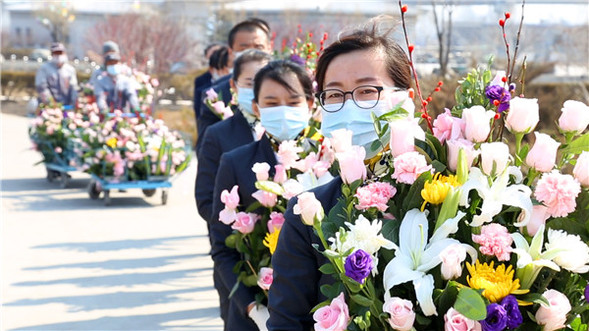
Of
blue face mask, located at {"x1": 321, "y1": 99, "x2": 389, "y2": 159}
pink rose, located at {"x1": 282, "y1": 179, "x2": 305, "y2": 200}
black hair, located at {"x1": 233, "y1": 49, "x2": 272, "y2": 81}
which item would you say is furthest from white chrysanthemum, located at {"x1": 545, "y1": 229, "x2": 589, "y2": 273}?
black hair, located at {"x1": 233, "y1": 49, "x2": 272, "y2": 81}

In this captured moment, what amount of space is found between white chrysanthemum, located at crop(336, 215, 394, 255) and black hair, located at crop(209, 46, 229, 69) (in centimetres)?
549

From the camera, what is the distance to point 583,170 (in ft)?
6.55

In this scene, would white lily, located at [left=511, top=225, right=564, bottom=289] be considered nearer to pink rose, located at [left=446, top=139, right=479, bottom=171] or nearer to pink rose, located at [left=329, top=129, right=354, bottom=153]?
pink rose, located at [left=446, top=139, right=479, bottom=171]

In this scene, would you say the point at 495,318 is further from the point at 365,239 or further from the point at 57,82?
the point at 57,82

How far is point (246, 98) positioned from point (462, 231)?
9.31ft

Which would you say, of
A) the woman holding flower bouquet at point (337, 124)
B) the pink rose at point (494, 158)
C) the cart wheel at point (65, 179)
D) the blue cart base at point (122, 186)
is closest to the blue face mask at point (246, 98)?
the woman holding flower bouquet at point (337, 124)

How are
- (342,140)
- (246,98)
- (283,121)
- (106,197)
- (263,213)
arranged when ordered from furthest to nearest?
(106,197)
(246,98)
(283,121)
(263,213)
(342,140)

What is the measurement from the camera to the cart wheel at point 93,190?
10688 millimetres

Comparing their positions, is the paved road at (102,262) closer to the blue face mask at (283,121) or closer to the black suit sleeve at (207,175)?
the black suit sleeve at (207,175)

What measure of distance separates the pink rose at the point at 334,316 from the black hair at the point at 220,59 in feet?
17.8

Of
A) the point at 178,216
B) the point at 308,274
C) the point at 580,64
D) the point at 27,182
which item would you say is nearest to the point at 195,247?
the point at 178,216

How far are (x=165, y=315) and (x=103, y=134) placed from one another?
4.50 meters

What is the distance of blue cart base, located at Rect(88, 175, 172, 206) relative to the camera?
401 inches

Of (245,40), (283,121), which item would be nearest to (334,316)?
(283,121)
